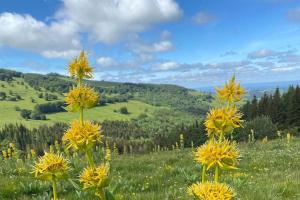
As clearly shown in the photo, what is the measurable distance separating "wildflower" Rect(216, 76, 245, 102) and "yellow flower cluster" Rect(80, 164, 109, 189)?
1.13 m

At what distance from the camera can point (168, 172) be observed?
1283 cm

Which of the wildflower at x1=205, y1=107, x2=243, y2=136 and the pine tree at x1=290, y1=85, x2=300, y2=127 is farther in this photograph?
the pine tree at x1=290, y1=85, x2=300, y2=127

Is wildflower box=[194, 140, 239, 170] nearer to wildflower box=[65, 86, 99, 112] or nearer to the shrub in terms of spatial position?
wildflower box=[65, 86, 99, 112]

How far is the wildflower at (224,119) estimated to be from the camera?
3.11 metres

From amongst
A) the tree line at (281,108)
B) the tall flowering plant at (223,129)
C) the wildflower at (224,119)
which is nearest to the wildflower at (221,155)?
the tall flowering plant at (223,129)

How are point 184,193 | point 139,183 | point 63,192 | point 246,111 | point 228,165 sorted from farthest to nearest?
point 246,111 → point 139,183 → point 63,192 → point 184,193 → point 228,165

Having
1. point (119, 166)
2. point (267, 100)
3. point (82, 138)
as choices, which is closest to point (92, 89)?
point (82, 138)

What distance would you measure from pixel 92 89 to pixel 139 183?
25.4 ft

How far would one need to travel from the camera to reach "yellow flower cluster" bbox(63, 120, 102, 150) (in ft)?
10.7

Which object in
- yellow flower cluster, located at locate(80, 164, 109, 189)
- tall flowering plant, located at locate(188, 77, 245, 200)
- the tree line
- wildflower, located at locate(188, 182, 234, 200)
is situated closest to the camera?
wildflower, located at locate(188, 182, 234, 200)

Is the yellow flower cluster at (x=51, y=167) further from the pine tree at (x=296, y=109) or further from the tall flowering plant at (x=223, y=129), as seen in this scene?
the pine tree at (x=296, y=109)

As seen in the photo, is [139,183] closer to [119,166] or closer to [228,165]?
[119,166]

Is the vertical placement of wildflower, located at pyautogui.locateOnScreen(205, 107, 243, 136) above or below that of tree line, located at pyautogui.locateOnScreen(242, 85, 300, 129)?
above

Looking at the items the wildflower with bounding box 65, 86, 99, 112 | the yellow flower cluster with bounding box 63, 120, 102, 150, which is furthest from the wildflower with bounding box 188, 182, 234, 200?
the wildflower with bounding box 65, 86, 99, 112
